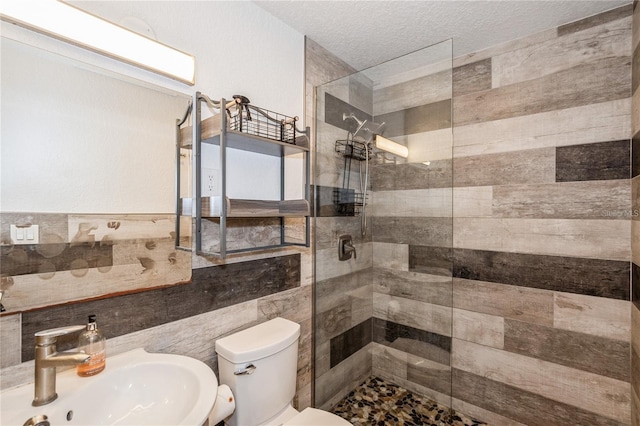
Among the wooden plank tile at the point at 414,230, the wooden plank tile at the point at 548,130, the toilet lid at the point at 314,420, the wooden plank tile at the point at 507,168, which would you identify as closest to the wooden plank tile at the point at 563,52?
the wooden plank tile at the point at 548,130

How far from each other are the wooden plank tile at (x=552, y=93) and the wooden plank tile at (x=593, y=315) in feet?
3.65

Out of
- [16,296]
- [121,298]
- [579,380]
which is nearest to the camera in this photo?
[16,296]

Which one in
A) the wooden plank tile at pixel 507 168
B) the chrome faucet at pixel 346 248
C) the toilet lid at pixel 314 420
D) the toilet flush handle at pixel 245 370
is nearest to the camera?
the toilet flush handle at pixel 245 370

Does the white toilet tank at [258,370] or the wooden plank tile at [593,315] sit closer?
the white toilet tank at [258,370]

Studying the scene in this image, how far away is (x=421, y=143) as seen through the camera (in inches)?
64.7

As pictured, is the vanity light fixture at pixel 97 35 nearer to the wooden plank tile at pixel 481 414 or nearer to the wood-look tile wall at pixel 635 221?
the wood-look tile wall at pixel 635 221

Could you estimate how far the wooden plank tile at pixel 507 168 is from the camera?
180cm

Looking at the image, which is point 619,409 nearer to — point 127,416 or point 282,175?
point 282,175

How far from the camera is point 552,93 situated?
179 cm

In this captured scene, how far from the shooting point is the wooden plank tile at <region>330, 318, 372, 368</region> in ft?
6.36

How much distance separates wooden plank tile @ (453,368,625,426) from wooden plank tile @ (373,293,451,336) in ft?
2.01

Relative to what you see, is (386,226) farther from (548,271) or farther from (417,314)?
(548,271)

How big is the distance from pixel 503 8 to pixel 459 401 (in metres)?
2.46

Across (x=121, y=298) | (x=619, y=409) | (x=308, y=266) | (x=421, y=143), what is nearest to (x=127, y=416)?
(x=121, y=298)
